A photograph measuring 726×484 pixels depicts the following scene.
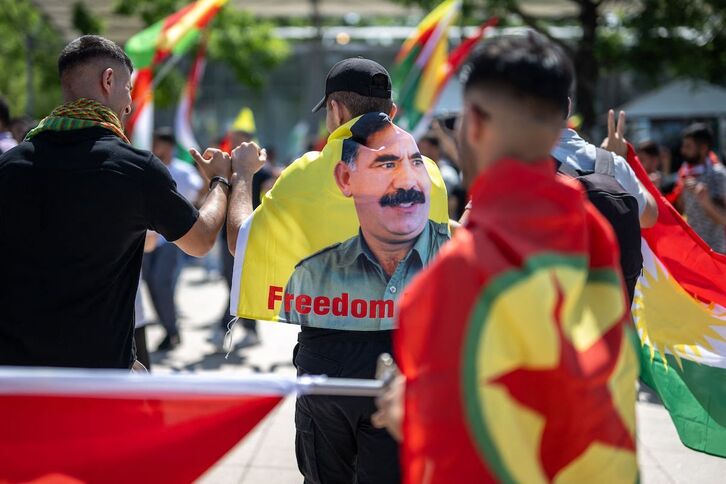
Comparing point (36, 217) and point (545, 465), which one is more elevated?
point (36, 217)

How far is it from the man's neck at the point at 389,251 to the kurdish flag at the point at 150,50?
5.85m

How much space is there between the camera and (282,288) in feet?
9.67

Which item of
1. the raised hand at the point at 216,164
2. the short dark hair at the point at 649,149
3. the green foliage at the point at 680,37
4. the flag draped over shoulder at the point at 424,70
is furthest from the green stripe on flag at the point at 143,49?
the green foliage at the point at 680,37

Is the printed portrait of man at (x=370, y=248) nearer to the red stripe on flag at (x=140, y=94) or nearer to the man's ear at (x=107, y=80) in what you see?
the man's ear at (x=107, y=80)

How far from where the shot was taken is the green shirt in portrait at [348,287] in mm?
2865

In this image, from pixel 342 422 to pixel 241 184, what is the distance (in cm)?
100

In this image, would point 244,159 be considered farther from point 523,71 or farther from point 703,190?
point 703,190

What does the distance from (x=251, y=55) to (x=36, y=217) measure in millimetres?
17388

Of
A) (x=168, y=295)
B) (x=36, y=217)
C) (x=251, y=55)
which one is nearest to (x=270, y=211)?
(x=36, y=217)

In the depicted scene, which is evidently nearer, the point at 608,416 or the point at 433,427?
the point at 433,427

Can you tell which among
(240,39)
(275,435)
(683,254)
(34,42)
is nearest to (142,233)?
(683,254)

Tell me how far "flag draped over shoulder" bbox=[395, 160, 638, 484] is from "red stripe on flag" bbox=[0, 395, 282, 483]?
0.65 meters

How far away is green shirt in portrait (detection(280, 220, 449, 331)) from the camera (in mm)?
2865

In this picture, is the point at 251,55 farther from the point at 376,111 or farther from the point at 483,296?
the point at 483,296
